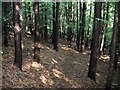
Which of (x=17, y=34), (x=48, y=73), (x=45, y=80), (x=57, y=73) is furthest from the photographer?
(x=57, y=73)

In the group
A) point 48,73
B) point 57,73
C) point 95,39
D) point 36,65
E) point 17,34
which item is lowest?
point 57,73

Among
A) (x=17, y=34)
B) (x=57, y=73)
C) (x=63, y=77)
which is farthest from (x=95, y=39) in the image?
(x=17, y=34)

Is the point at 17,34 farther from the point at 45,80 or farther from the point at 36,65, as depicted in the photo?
the point at 45,80

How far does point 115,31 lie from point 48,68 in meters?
6.03

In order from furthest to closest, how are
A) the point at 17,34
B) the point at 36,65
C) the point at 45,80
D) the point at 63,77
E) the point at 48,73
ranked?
the point at 36,65 → the point at 63,77 → the point at 48,73 → the point at 45,80 → the point at 17,34

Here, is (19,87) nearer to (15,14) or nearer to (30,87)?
(30,87)

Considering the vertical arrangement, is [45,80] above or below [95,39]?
below

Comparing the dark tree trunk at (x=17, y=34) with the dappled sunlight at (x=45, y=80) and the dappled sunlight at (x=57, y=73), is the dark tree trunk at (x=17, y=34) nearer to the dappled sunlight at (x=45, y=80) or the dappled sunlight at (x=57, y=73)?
the dappled sunlight at (x=45, y=80)

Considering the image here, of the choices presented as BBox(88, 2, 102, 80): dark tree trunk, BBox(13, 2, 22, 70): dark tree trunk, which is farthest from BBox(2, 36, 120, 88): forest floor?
BBox(88, 2, 102, 80): dark tree trunk

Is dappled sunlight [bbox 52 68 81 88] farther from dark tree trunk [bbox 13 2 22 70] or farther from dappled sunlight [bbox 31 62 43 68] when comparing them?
dark tree trunk [bbox 13 2 22 70]

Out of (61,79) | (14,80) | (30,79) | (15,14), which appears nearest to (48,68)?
(61,79)

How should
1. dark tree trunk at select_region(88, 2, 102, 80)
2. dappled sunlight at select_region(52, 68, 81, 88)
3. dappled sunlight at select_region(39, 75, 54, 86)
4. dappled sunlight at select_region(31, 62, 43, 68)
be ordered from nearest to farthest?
dappled sunlight at select_region(39, 75, 54, 86), dark tree trunk at select_region(88, 2, 102, 80), dappled sunlight at select_region(52, 68, 81, 88), dappled sunlight at select_region(31, 62, 43, 68)

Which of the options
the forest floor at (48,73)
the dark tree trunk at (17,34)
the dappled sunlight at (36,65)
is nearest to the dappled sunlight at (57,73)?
the forest floor at (48,73)

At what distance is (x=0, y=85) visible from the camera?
13.4 meters
